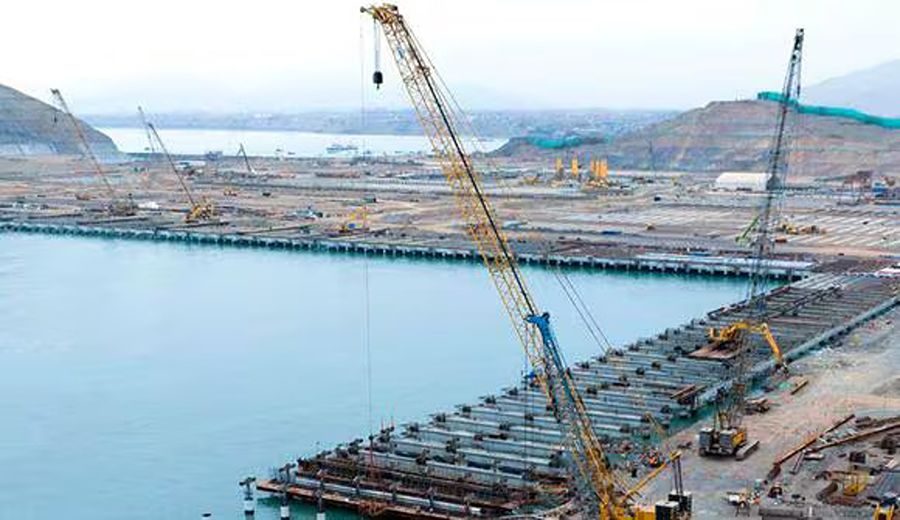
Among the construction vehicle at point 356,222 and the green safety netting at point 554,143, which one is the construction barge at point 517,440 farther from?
the green safety netting at point 554,143

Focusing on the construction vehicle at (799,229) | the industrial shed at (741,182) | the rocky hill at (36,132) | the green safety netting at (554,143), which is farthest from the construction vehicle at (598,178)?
the rocky hill at (36,132)

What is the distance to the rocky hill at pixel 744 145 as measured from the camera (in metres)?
85.2

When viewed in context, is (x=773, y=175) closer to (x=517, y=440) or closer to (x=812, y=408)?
(x=812, y=408)

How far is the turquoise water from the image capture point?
2158cm

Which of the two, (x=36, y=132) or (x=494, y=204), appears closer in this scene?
(x=494, y=204)

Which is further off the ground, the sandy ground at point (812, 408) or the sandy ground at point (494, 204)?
the sandy ground at point (494, 204)

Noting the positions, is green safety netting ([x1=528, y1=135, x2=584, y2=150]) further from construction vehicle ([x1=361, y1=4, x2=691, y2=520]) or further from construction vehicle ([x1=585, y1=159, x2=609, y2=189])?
construction vehicle ([x1=361, y1=4, x2=691, y2=520])

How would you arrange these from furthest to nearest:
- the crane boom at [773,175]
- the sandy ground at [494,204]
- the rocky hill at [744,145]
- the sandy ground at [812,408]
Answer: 1. the rocky hill at [744,145]
2. the sandy ground at [494,204]
3. the crane boom at [773,175]
4. the sandy ground at [812,408]

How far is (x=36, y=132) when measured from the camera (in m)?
119

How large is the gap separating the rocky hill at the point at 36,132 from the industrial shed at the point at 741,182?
5961cm

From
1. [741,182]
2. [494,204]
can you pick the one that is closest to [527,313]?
[494,204]

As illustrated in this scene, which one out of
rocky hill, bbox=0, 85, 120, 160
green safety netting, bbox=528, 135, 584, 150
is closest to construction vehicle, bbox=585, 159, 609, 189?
green safety netting, bbox=528, 135, 584, 150

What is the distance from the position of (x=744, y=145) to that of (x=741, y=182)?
1661 centimetres

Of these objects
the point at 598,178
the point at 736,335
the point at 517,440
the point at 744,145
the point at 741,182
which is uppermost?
the point at 744,145
